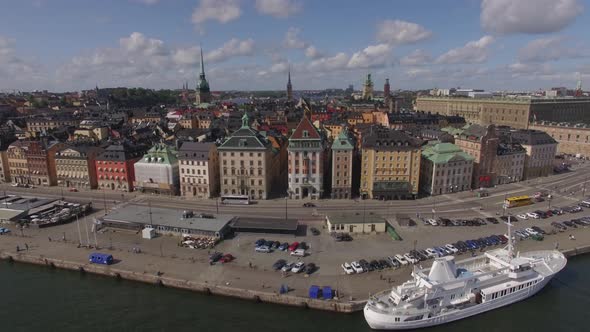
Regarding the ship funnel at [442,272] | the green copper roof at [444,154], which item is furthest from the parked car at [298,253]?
the green copper roof at [444,154]

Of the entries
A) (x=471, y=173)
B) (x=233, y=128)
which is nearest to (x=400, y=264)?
(x=471, y=173)

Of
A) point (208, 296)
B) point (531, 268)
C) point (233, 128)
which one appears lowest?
point (208, 296)

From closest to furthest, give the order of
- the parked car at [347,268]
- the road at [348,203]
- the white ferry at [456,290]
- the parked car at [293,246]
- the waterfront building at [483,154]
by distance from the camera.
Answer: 1. the white ferry at [456,290]
2. the parked car at [347,268]
3. the parked car at [293,246]
4. the road at [348,203]
5. the waterfront building at [483,154]

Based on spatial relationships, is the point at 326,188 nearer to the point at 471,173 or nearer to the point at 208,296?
the point at 471,173

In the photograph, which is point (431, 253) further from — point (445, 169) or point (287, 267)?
point (445, 169)

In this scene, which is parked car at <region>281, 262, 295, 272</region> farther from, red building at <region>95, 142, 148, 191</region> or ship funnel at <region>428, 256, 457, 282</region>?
red building at <region>95, 142, 148, 191</region>

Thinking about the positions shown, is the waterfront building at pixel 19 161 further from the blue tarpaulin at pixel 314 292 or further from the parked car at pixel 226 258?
the blue tarpaulin at pixel 314 292
